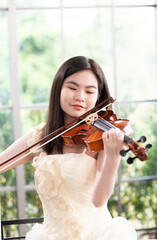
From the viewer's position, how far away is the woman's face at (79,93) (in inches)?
67.3

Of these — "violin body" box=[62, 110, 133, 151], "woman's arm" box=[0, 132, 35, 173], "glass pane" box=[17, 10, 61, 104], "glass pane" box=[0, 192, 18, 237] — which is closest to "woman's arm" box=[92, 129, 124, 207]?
"violin body" box=[62, 110, 133, 151]

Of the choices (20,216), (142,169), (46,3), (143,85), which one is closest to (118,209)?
(142,169)

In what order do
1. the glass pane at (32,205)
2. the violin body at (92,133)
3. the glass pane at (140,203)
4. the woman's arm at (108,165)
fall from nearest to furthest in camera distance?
the woman's arm at (108,165) → the violin body at (92,133) → the glass pane at (32,205) → the glass pane at (140,203)

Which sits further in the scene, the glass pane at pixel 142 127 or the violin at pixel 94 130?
the glass pane at pixel 142 127

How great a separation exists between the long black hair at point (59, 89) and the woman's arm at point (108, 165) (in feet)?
1.04

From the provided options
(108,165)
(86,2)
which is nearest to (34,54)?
(86,2)

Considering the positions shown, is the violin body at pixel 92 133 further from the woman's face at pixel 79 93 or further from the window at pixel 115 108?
the window at pixel 115 108

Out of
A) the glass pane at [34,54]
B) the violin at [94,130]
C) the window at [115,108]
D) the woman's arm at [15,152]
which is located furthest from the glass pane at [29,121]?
Result: the glass pane at [34,54]

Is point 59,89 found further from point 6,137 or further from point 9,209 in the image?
point 9,209

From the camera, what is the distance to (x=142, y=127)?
3.29 meters

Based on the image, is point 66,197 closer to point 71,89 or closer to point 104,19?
point 71,89

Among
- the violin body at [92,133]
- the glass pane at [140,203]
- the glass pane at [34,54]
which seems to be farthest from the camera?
the glass pane at [34,54]

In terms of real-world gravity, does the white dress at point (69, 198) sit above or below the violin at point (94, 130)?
below

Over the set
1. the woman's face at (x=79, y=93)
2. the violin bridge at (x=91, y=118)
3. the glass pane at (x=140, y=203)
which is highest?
the woman's face at (x=79, y=93)
